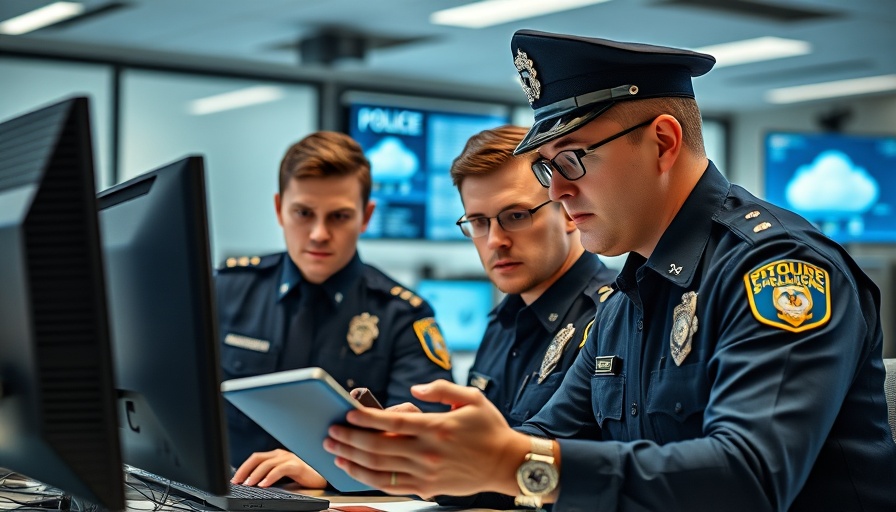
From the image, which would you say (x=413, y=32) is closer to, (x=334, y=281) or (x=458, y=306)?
(x=458, y=306)

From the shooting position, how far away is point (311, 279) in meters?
2.56

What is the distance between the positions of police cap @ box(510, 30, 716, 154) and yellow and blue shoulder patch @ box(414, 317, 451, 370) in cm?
100

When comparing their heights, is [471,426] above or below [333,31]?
below

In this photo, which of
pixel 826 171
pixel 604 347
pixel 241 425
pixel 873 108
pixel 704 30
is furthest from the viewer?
pixel 873 108

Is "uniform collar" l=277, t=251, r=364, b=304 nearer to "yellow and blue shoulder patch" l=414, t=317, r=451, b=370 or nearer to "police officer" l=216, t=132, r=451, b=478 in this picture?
"police officer" l=216, t=132, r=451, b=478

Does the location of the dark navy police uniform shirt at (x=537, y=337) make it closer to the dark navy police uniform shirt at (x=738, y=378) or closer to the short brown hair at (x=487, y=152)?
the short brown hair at (x=487, y=152)

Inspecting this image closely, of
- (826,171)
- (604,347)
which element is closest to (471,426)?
(604,347)

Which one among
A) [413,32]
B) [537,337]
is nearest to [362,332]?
[537,337]

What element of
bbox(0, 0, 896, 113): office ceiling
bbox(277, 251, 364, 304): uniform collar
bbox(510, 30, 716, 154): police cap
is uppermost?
bbox(0, 0, 896, 113): office ceiling

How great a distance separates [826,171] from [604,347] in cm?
604

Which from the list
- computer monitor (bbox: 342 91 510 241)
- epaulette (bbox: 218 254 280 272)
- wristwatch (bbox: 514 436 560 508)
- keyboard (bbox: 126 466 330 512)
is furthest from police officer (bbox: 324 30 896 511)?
computer monitor (bbox: 342 91 510 241)

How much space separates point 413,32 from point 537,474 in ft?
16.3

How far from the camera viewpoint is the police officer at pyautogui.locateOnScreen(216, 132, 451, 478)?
2488mm

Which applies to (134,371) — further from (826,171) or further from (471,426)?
(826,171)
